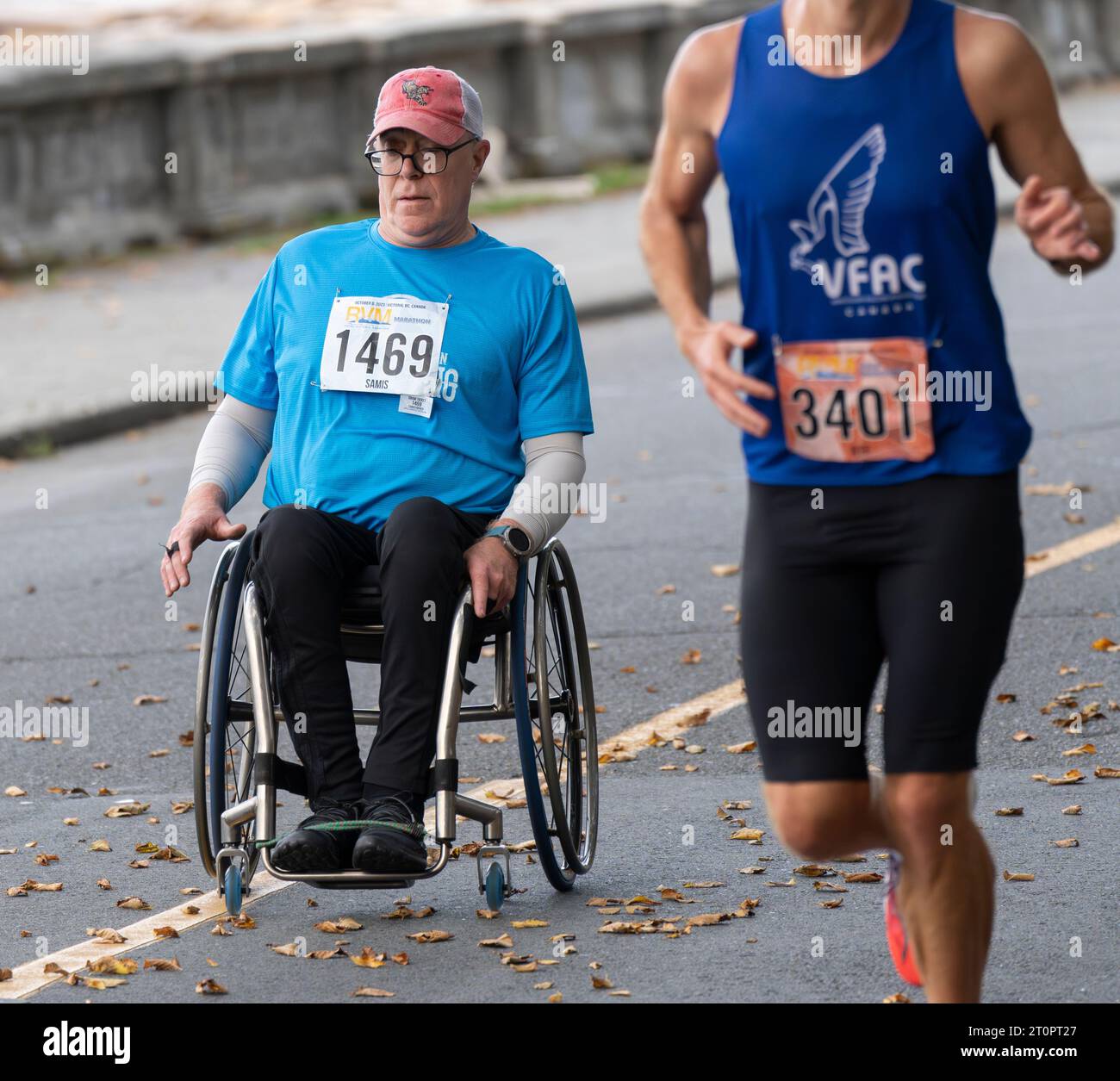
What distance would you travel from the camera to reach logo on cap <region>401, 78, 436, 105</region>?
480cm

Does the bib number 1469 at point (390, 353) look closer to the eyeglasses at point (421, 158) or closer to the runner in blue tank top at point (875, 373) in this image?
the eyeglasses at point (421, 158)

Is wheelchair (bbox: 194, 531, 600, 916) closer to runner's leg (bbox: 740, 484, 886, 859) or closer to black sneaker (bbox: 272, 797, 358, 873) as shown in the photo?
black sneaker (bbox: 272, 797, 358, 873)

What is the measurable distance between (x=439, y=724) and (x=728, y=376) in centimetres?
147

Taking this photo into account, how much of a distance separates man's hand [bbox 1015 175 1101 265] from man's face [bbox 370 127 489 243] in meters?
1.85

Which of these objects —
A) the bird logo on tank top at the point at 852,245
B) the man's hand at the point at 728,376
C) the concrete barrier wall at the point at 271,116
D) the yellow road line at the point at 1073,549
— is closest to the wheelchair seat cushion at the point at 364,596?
the man's hand at the point at 728,376

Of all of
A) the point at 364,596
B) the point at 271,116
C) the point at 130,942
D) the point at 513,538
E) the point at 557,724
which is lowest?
the point at 130,942

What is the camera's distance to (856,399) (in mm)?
3309

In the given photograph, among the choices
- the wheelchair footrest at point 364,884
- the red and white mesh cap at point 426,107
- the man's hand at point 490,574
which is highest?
the red and white mesh cap at point 426,107

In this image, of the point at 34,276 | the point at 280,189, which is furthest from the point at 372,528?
the point at 280,189

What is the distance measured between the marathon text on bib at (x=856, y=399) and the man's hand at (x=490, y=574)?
1.28m

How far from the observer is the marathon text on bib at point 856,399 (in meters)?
3.29

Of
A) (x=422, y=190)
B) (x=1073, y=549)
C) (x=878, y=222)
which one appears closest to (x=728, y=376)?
(x=878, y=222)

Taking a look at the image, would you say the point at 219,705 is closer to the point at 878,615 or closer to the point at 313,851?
the point at 313,851
